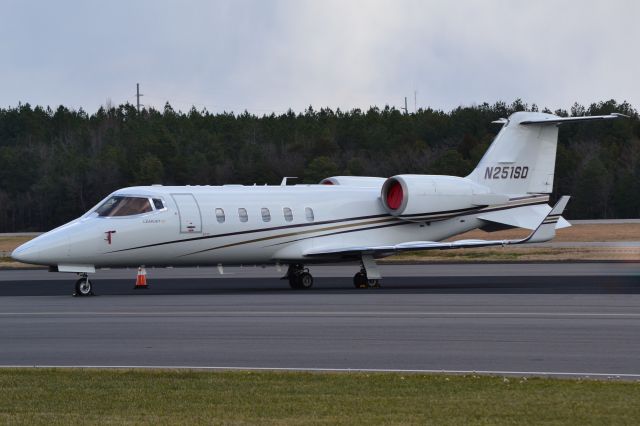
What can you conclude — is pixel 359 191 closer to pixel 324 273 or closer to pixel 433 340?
pixel 324 273

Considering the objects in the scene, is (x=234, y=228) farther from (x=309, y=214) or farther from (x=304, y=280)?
(x=304, y=280)

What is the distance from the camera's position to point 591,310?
21969 millimetres

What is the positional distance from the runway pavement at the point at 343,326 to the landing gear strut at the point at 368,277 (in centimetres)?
48

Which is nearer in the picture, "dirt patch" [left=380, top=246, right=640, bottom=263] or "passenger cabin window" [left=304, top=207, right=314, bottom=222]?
"passenger cabin window" [left=304, top=207, right=314, bottom=222]

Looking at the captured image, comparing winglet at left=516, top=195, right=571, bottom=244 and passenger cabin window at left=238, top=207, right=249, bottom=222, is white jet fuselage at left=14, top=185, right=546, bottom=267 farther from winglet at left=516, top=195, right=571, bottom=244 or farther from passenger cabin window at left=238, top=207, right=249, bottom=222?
winglet at left=516, top=195, right=571, bottom=244

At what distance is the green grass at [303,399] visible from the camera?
426 inches

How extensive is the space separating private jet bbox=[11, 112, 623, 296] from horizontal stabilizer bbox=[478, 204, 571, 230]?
29 millimetres

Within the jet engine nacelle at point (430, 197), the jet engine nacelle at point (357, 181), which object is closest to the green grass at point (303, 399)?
the jet engine nacelle at point (430, 197)

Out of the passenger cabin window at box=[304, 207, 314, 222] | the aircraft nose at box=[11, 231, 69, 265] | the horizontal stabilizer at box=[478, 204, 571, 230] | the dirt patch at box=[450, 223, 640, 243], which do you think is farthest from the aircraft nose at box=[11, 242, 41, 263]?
the dirt patch at box=[450, 223, 640, 243]

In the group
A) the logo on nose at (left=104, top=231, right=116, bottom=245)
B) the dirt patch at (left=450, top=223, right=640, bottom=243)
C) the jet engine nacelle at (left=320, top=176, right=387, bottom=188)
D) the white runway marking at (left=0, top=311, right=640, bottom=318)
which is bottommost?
the dirt patch at (left=450, top=223, right=640, bottom=243)

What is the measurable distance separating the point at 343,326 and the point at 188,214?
1100 cm

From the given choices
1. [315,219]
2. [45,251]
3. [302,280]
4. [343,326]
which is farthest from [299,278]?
[343,326]

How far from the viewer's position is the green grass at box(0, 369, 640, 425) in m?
10.8

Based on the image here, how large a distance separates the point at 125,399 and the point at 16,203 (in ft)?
257
